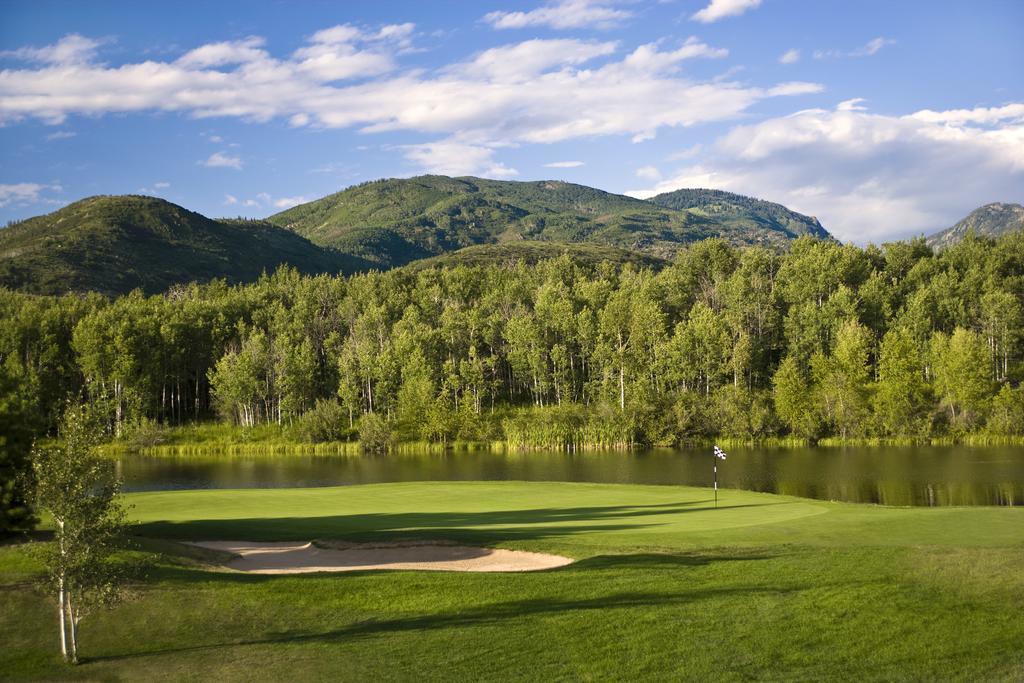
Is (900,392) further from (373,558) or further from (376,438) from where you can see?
(373,558)

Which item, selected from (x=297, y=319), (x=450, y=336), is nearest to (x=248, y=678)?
(x=450, y=336)

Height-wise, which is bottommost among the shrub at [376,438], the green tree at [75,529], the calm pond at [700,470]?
the calm pond at [700,470]

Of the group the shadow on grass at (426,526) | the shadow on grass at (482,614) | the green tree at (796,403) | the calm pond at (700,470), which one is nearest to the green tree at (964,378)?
the calm pond at (700,470)

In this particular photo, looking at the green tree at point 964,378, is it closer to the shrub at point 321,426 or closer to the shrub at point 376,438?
the shrub at point 376,438

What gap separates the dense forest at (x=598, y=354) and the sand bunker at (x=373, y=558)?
5665 cm

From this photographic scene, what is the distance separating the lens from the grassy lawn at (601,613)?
15211mm

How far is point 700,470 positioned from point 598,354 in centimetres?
3750

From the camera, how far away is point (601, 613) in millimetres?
17922

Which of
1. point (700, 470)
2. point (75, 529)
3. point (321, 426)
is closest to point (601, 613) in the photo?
point (75, 529)

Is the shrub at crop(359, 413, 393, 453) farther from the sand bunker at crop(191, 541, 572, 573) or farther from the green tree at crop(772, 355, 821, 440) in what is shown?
the sand bunker at crop(191, 541, 572, 573)

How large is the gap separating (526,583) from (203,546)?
11299 millimetres

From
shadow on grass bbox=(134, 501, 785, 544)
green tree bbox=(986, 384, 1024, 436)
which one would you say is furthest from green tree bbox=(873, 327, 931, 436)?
shadow on grass bbox=(134, 501, 785, 544)

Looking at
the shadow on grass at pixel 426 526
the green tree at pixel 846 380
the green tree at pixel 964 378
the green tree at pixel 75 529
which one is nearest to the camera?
the green tree at pixel 75 529

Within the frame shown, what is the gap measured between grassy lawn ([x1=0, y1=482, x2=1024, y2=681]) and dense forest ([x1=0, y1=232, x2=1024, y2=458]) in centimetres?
5661
